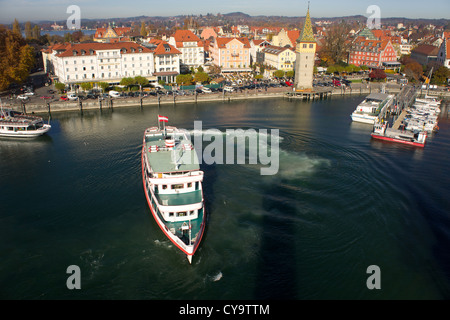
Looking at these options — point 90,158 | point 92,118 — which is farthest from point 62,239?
point 92,118

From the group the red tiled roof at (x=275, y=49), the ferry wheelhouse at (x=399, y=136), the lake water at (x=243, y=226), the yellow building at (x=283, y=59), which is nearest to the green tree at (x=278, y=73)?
the yellow building at (x=283, y=59)

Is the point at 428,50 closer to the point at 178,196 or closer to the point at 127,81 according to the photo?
the point at 127,81

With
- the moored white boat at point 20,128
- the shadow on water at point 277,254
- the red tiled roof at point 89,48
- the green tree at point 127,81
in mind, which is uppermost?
the red tiled roof at point 89,48

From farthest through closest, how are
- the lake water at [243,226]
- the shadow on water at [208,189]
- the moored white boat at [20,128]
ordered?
the moored white boat at [20,128], the shadow on water at [208,189], the lake water at [243,226]

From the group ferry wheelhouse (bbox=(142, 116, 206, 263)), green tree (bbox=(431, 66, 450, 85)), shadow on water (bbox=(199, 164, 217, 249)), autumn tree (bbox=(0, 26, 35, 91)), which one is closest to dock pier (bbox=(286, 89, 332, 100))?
green tree (bbox=(431, 66, 450, 85))

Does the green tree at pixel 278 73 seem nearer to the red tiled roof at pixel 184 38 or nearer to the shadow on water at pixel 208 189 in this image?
the red tiled roof at pixel 184 38

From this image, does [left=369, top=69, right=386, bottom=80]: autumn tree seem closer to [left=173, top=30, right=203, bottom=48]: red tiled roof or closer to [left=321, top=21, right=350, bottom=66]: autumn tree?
[left=321, top=21, right=350, bottom=66]: autumn tree
